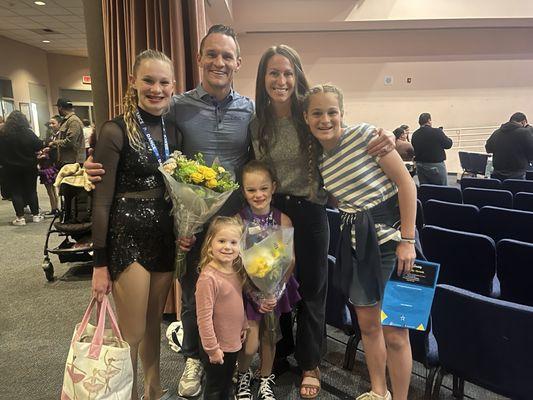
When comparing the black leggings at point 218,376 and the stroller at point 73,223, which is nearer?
the black leggings at point 218,376

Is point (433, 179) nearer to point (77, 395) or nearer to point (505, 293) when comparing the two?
point (505, 293)

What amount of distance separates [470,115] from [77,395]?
11.0 m

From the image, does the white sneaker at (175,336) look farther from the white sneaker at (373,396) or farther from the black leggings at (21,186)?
the black leggings at (21,186)

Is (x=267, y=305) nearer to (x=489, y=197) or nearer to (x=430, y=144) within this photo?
(x=489, y=197)

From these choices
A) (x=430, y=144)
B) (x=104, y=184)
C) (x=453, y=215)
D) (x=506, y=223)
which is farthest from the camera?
(x=430, y=144)

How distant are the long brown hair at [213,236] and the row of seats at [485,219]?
2.43m

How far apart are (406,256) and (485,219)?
2066 millimetres

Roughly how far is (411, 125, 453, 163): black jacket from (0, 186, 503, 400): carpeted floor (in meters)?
4.32

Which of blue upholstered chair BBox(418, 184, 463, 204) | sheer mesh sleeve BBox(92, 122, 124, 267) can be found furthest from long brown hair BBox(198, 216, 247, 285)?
blue upholstered chair BBox(418, 184, 463, 204)

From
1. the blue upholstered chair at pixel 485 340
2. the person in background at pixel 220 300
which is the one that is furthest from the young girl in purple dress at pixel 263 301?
the blue upholstered chair at pixel 485 340

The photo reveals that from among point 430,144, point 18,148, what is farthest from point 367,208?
point 18,148

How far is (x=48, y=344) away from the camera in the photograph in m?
2.65

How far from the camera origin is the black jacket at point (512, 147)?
583 centimetres

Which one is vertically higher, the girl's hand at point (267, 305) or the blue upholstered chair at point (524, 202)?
the blue upholstered chair at point (524, 202)
